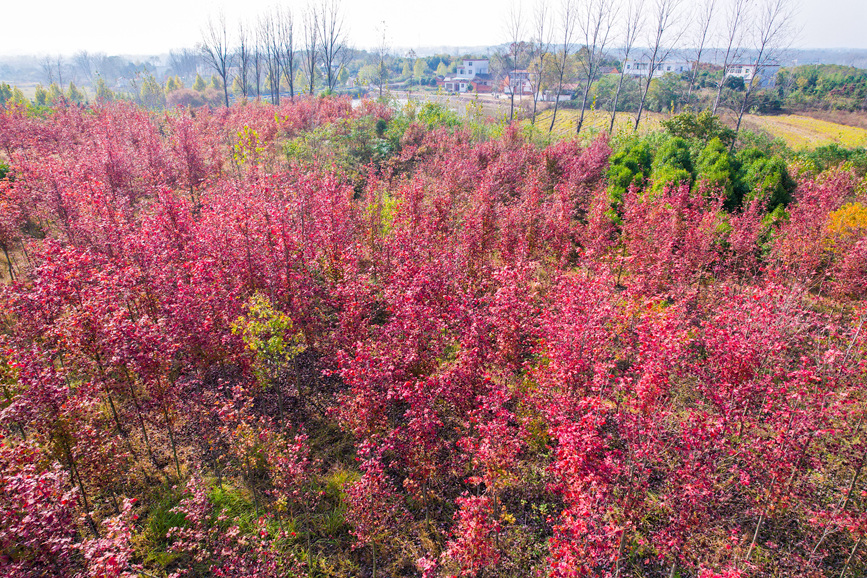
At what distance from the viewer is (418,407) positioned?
5.30m

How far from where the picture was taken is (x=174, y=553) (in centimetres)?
538

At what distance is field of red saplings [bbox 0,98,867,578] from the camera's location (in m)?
4.63

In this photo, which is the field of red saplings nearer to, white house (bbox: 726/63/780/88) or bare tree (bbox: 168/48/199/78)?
white house (bbox: 726/63/780/88)

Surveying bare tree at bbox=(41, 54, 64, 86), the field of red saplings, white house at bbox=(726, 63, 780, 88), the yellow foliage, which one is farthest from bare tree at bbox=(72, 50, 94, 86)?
the yellow foliage

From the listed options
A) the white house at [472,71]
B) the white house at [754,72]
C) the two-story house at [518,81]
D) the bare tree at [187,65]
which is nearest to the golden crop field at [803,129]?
the white house at [754,72]

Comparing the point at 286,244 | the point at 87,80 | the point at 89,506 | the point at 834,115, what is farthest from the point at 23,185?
the point at 87,80

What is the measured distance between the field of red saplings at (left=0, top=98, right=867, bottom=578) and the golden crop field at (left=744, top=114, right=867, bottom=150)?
25750 millimetres

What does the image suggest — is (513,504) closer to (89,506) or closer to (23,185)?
(89,506)

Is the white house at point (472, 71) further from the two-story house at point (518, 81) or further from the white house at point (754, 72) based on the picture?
the white house at point (754, 72)

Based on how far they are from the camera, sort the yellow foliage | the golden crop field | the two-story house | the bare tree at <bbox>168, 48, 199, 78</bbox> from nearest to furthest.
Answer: the yellow foliage → the golden crop field → the two-story house → the bare tree at <bbox>168, 48, 199, 78</bbox>

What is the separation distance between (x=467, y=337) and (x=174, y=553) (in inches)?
183

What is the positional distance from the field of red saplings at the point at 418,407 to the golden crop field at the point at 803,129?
84.5 ft

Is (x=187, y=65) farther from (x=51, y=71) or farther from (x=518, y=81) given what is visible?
(x=518, y=81)

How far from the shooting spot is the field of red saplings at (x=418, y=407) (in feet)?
15.2
